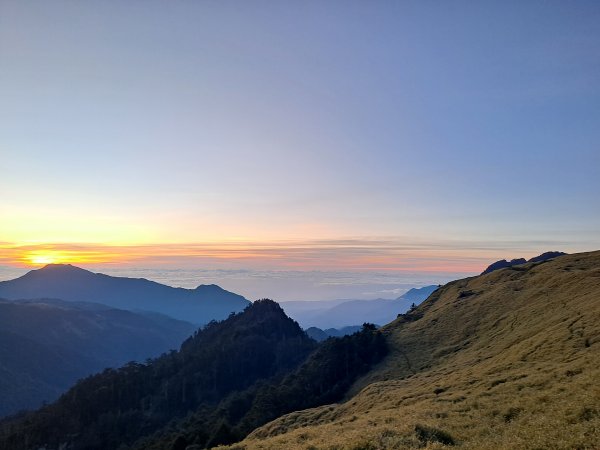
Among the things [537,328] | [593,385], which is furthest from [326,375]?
[593,385]

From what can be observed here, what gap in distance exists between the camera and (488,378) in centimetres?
5156

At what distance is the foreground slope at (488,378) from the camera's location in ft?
89.0

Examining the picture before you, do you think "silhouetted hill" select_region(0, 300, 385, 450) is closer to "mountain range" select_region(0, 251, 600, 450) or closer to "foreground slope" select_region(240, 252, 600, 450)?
"mountain range" select_region(0, 251, 600, 450)

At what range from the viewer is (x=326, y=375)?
130 m

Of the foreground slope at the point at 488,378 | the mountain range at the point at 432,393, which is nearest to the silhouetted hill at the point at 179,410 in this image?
the mountain range at the point at 432,393

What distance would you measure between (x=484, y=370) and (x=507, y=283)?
6879 centimetres

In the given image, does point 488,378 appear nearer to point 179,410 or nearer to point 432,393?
point 432,393

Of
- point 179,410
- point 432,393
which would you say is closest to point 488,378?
point 432,393

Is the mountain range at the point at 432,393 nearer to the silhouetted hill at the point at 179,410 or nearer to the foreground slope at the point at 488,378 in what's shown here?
the foreground slope at the point at 488,378

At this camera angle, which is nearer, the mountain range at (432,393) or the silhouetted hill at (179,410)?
the mountain range at (432,393)

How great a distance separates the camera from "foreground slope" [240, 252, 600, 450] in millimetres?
27119

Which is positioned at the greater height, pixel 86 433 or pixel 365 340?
pixel 365 340

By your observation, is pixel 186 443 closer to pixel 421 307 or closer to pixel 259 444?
pixel 259 444

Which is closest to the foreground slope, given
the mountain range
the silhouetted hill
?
the mountain range
